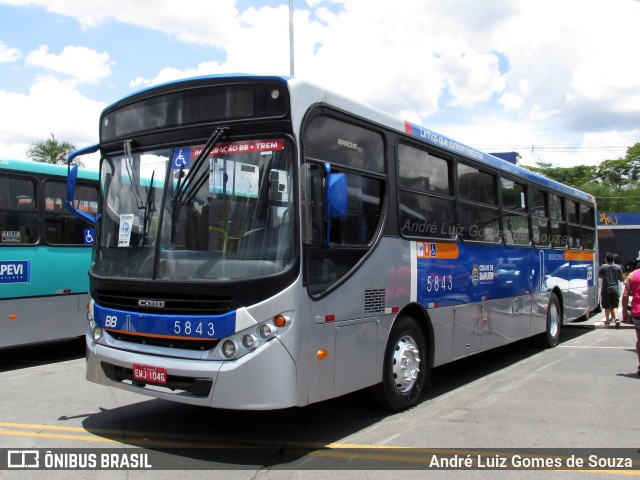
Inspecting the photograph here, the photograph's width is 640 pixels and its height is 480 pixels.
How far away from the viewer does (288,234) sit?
4.91 m

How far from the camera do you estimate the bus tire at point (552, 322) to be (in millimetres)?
11352

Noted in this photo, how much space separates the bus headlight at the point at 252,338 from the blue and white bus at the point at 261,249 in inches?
0.5

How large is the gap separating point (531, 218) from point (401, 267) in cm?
497

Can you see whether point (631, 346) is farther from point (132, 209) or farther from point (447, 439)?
point (132, 209)

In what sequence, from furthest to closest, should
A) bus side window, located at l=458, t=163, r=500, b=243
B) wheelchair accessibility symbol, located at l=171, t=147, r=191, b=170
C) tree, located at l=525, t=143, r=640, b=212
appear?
tree, located at l=525, t=143, r=640, b=212 < bus side window, located at l=458, t=163, r=500, b=243 < wheelchair accessibility symbol, located at l=171, t=147, r=191, b=170

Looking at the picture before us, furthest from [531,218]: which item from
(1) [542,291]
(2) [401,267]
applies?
(2) [401,267]

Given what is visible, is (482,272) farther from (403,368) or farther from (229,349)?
(229,349)

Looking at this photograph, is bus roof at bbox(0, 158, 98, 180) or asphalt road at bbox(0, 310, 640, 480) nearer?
asphalt road at bbox(0, 310, 640, 480)

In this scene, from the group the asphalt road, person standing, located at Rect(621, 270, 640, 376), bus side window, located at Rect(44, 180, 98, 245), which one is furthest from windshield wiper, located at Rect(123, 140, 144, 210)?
person standing, located at Rect(621, 270, 640, 376)

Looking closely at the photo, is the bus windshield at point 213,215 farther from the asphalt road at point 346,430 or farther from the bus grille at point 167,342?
the asphalt road at point 346,430

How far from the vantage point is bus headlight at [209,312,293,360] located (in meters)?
4.78

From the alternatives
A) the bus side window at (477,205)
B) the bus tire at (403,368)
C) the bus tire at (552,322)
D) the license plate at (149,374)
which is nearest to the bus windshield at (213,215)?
the license plate at (149,374)

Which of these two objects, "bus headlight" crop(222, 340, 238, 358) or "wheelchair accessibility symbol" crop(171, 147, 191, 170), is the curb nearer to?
"bus headlight" crop(222, 340, 238, 358)

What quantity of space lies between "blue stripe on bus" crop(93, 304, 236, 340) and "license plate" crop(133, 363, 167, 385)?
0.28 metres
